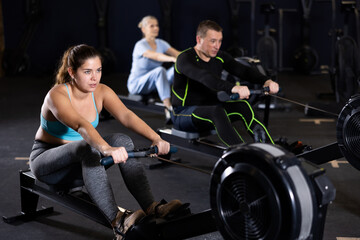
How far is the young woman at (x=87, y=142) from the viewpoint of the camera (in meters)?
2.06

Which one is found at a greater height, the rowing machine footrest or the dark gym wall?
the dark gym wall

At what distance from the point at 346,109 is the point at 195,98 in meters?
0.94

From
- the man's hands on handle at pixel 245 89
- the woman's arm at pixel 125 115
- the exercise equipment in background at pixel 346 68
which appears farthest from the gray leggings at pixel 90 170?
the exercise equipment in background at pixel 346 68

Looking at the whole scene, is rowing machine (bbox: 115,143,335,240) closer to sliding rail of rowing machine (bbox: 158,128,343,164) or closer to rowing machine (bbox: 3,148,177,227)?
rowing machine (bbox: 3,148,177,227)

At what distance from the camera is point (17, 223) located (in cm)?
259

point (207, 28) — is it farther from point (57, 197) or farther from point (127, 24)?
point (127, 24)

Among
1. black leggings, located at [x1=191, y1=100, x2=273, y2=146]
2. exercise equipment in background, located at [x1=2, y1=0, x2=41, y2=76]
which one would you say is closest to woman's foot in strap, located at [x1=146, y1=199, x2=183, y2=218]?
black leggings, located at [x1=191, y1=100, x2=273, y2=146]

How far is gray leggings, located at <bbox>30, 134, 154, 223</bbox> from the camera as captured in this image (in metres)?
2.06

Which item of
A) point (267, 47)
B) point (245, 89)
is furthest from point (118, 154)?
point (267, 47)

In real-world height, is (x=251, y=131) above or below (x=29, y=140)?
above

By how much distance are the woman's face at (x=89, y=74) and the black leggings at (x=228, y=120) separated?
99 cm

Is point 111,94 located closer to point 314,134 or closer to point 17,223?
point 17,223

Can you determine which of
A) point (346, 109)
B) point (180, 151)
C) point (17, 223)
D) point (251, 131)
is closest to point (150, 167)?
point (180, 151)

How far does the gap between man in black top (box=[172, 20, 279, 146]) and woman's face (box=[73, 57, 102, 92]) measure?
3.15 feet
